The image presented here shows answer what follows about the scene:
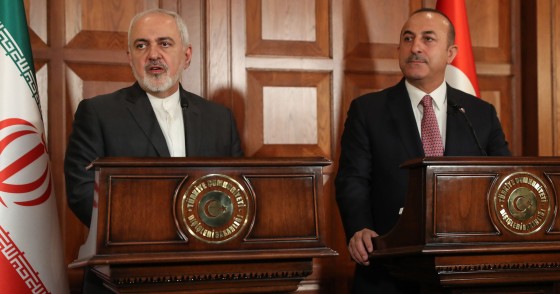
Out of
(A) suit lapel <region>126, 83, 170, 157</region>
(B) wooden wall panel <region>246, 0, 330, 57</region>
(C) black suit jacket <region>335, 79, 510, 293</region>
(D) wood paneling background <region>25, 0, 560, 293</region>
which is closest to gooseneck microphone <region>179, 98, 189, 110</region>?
(A) suit lapel <region>126, 83, 170, 157</region>

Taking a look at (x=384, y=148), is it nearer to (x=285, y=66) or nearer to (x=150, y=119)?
(x=150, y=119)

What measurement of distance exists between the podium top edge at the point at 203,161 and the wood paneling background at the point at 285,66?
170 centimetres

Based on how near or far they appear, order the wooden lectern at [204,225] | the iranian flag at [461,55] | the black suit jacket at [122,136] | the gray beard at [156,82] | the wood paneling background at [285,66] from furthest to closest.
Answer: the iranian flag at [461,55]
the wood paneling background at [285,66]
the gray beard at [156,82]
the black suit jacket at [122,136]
the wooden lectern at [204,225]

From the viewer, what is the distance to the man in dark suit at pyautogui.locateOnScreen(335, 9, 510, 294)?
287 centimetres

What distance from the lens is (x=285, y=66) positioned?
414 cm

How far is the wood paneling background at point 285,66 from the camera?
386 centimetres

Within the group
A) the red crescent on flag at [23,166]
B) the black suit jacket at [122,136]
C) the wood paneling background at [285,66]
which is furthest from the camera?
the wood paneling background at [285,66]

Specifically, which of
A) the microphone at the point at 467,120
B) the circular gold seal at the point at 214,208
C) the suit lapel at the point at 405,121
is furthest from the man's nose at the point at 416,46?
the circular gold seal at the point at 214,208

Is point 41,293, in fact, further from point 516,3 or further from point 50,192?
point 516,3

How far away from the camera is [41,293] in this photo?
122 inches

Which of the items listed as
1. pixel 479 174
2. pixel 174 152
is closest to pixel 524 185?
pixel 479 174

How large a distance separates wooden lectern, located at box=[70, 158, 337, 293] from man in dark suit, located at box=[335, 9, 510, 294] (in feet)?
1.69

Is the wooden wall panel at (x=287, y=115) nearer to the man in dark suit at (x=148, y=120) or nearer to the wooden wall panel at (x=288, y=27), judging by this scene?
the wooden wall panel at (x=288, y=27)

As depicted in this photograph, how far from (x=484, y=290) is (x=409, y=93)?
90cm
